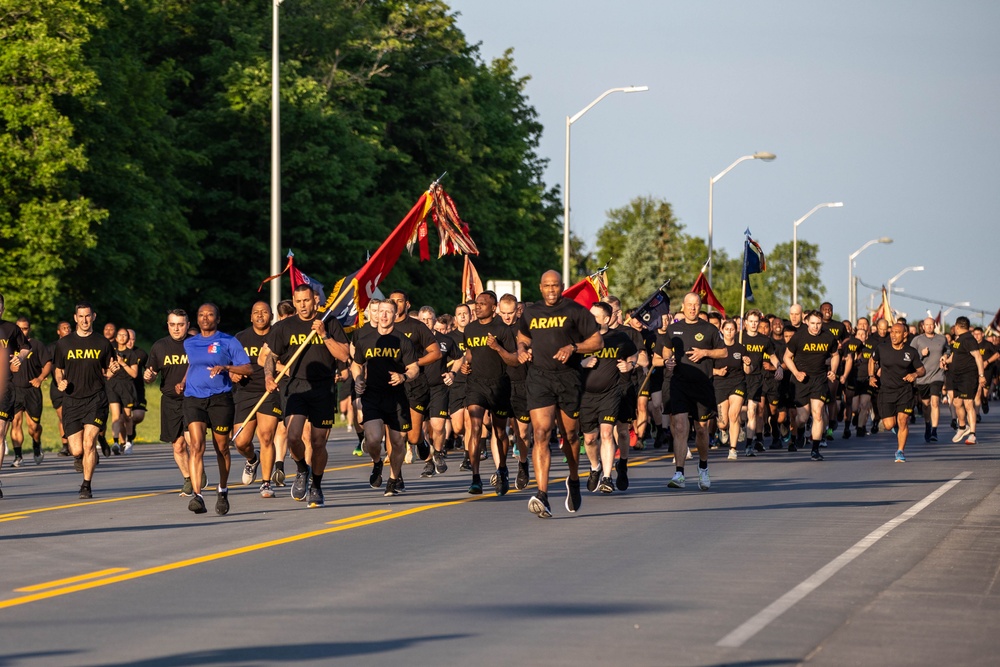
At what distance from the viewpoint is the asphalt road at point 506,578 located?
8.23 meters

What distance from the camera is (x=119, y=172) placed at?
151 ft

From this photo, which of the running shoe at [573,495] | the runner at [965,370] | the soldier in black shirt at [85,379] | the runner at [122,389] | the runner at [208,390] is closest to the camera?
the running shoe at [573,495]

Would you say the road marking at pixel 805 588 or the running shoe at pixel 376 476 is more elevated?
the running shoe at pixel 376 476

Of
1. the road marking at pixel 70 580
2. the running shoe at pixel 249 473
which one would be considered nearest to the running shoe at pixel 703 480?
the running shoe at pixel 249 473

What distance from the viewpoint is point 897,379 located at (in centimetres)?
2341

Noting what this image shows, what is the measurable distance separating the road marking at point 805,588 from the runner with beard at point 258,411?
6.19 meters

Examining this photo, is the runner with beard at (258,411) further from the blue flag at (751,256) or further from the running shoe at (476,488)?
the blue flag at (751,256)

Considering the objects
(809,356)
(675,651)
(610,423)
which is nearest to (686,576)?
(675,651)

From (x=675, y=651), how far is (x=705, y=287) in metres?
25.0

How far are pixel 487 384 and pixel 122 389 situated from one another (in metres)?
9.11

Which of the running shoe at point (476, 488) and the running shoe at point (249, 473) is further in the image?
the running shoe at point (249, 473)

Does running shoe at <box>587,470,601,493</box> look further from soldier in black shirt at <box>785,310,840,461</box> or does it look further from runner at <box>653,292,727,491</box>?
soldier in black shirt at <box>785,310,840,461</box>

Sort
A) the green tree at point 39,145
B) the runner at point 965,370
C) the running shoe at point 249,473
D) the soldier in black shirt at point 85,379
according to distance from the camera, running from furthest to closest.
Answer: the green tree at point 39,145 < the runner at point 965,370 < the running shoe at point 249,473 < the soldier in black shirt at point 85,379

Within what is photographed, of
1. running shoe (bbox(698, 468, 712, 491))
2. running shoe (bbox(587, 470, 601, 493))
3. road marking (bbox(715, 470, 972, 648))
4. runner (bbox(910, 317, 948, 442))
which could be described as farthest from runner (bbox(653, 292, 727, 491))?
runner (bbox(910, 317, 948, 442))
